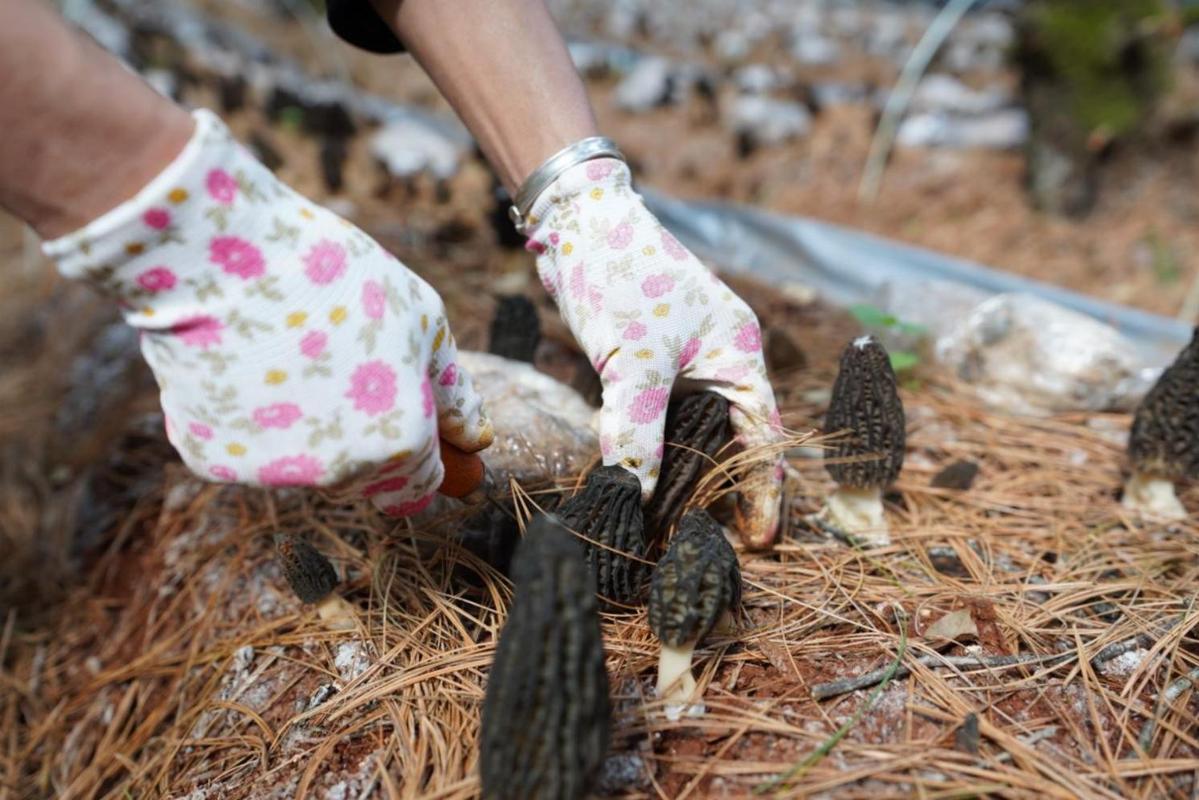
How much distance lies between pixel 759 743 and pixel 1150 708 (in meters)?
0.55

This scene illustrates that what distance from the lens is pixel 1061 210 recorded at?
3.82m

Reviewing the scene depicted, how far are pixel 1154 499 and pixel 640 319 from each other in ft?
3.78

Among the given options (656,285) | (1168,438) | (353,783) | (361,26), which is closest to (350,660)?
(353,783)

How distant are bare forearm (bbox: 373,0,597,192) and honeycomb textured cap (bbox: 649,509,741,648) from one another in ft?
2.25

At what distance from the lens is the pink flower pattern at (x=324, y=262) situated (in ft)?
3.00

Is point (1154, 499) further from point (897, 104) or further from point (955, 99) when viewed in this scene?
point (955, 99)

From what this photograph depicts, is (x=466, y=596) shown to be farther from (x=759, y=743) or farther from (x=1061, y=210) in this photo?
(x=1061, y=210)

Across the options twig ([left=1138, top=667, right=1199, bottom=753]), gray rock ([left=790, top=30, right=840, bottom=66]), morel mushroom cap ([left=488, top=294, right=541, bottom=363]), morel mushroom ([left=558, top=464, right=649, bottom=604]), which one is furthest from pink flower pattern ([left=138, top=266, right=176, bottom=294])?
gray rock ([left=790, top=30, right=840, bottom=66])

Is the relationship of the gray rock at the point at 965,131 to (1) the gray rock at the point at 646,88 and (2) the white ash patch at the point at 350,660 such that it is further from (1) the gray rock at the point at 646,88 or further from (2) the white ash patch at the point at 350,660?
(2) the white ash patch at the point at 350,660

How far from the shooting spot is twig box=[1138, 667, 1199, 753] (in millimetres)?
1052

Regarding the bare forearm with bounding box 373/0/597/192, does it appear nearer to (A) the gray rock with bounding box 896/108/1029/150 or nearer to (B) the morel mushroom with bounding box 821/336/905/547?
(B) the morel mushroom with bounding box 821/336/905/547

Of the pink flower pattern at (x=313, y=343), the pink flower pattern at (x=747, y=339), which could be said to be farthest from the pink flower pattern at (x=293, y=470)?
the pink flower pattern at (x=747, y=339)

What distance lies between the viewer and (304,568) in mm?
1226

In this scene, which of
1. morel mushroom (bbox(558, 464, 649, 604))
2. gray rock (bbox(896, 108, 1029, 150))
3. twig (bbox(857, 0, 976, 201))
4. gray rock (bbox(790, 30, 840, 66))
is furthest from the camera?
gray rock (bbox(790, 30, 840, 66))
